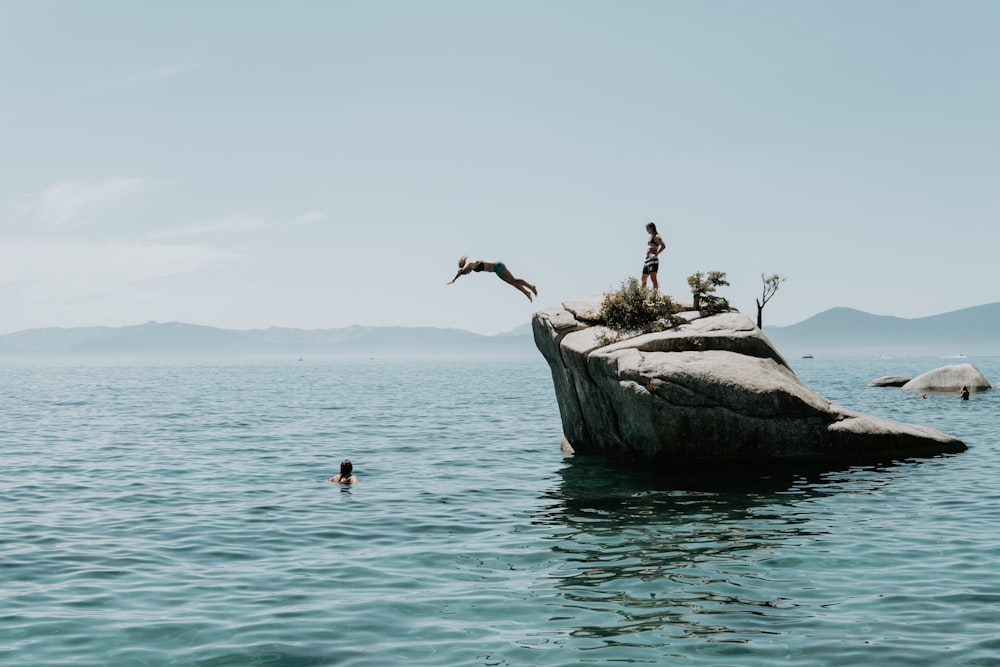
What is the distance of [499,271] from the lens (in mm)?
25406

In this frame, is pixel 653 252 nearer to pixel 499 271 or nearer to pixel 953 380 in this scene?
pixel 499 271

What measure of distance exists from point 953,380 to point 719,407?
40.9 m

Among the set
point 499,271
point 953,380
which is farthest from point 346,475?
point 953,380

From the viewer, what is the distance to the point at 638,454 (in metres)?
24.1

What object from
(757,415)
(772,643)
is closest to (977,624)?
(772,643)

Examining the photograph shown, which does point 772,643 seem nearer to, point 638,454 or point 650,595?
point 650,595

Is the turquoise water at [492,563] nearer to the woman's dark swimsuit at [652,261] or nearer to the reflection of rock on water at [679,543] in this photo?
the reflection of rock on water at [679,543]

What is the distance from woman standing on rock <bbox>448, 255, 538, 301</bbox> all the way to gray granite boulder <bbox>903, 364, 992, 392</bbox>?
130 ft

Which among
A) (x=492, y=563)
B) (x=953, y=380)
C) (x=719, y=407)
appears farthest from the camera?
(x=953, y=380)

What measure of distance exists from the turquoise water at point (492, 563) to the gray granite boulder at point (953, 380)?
31035 mm

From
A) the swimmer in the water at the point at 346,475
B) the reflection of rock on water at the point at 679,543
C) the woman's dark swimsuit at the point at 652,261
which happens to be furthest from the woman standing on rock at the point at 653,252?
the swimmer in the water at the point at 346,475

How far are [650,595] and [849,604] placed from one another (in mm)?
2582

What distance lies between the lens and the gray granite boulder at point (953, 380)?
5478 centimetres

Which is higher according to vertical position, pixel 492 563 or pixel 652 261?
pixel 652 261
